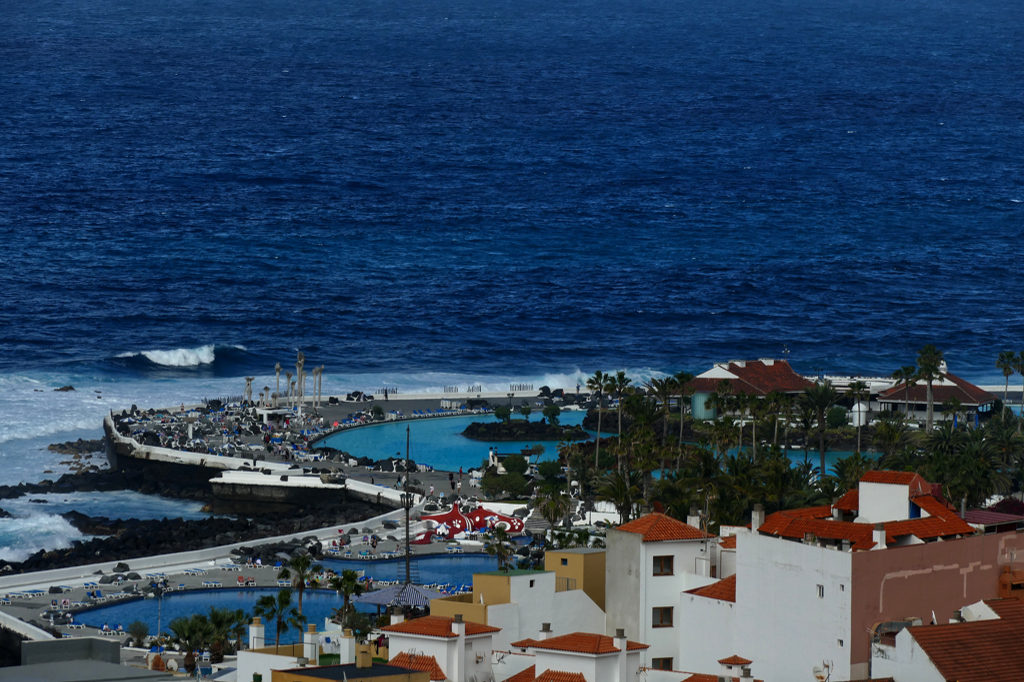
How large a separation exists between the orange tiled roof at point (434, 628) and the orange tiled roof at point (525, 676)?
1.64 metres

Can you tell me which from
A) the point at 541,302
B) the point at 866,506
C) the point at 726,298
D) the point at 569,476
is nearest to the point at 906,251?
the point at 726,298

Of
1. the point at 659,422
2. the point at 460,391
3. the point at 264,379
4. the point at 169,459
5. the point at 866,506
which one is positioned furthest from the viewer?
the point at 264,379

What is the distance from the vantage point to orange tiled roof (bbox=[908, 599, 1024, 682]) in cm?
2836

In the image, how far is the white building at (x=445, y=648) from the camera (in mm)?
33188

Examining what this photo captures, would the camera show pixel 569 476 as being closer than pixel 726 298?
Yes

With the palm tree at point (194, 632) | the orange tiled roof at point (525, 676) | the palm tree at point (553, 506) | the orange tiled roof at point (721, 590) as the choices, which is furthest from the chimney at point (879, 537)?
the palm tree at point (553, 506)

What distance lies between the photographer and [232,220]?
192375 mm

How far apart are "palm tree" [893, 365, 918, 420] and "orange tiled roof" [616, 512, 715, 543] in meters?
47.0

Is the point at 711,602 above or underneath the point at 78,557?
above

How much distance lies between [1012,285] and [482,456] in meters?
102

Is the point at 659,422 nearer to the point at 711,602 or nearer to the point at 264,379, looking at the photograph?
the point at 264,379

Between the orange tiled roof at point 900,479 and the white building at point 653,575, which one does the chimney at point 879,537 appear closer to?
the orange tiled roof at point 900,479

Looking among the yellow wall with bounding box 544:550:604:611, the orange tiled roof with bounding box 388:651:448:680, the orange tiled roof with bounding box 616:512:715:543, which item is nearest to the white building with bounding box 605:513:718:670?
the orange tiled roof with bounding box 616:512:715:543

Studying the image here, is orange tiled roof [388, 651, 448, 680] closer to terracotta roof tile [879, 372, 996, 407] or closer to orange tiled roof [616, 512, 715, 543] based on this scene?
orange tiled roof [616, 512, 715, 543]
